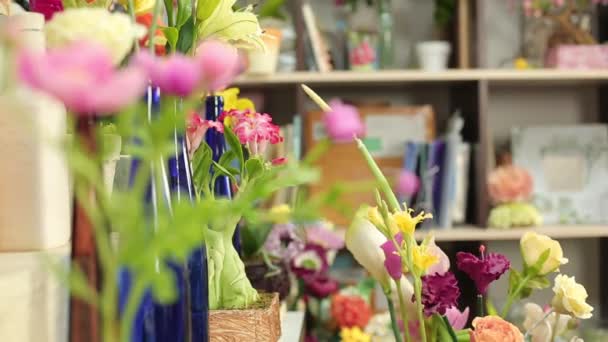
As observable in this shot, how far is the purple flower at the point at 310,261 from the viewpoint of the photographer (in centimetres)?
197

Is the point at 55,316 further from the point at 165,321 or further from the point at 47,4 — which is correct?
the point at 47,4

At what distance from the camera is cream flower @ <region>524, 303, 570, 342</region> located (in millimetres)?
875

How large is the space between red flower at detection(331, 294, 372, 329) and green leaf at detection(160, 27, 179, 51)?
50.5 inches

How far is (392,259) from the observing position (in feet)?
2.52

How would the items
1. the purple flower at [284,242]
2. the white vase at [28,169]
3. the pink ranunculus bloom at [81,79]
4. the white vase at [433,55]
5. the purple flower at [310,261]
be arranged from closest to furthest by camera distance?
the pink ranunculus bloom at [81,79]
the white vase at [28,169]
the purple flower at [284,242]
the purple flower at [310,261]
the white vase at [433,55]

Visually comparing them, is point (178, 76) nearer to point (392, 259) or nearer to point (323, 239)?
point (392, 259)

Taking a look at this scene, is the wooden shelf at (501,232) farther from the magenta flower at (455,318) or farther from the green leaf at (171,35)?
the green leaf at (171,35)

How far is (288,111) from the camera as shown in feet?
9.12

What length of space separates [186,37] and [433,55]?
1.82 metres

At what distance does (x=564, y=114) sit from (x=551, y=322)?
213cm

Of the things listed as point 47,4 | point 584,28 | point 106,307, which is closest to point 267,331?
point 47,4

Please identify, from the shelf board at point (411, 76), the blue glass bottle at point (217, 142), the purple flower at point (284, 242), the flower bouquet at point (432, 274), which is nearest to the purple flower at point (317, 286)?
the purple flower at point (284, 242)

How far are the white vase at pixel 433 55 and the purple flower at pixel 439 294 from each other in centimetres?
189

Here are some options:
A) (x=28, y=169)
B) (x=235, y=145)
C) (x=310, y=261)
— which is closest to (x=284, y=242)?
(x=310, y=261)
